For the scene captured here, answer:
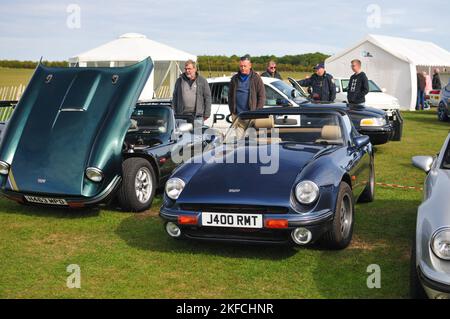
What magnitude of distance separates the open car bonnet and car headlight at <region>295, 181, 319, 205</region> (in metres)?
2.63

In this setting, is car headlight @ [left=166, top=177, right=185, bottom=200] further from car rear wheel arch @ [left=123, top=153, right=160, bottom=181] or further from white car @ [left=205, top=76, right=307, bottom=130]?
white car @ [left=205, top=76, right=307, bottom=130]

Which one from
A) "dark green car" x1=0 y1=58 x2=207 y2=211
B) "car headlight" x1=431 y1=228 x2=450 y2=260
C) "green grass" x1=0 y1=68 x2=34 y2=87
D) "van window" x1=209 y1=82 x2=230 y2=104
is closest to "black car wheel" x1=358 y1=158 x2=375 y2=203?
"dark green car" x1=0 y1=58 x2=207 y2=211

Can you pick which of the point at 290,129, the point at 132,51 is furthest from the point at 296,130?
the point at 132,51

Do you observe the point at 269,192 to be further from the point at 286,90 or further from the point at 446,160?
the point at 286,90

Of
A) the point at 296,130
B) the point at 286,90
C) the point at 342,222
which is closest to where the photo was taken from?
the point at 342,222

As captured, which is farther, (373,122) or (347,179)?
(373,122)

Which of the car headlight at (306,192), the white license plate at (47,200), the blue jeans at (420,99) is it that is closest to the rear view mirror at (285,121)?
the car headlight at (306,192)

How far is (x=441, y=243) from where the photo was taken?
12.1 feet

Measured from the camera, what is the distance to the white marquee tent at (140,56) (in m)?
21.8

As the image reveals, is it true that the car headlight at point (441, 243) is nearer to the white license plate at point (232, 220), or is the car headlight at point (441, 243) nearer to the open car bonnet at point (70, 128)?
the white license plate at point (232, 220)

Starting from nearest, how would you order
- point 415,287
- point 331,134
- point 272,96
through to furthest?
1. point 415,287
2. point 331,134
3. point 272,96

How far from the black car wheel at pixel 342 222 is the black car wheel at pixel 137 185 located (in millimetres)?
2726

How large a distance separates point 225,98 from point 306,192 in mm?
7602

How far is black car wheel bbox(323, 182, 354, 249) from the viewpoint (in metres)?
5.20
